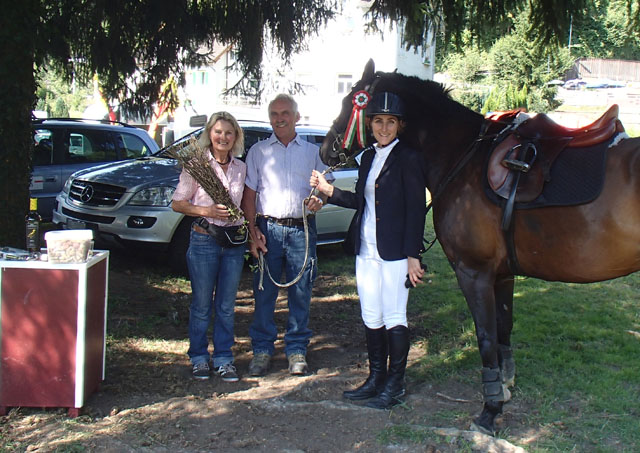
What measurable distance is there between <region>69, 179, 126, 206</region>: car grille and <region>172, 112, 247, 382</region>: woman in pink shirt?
3.41 m

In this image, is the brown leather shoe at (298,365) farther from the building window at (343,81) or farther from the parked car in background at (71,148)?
the building window at (343,81)

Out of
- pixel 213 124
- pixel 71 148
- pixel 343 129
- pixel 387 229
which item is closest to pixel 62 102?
pixel 71 148

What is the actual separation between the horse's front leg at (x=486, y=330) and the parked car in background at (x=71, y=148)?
7.28m

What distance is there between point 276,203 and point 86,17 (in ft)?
11.4

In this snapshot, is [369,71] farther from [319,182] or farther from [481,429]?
[481,429]

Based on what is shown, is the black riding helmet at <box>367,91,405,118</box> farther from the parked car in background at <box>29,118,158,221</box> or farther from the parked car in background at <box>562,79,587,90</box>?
the parked car in background at <box>562,79,587,90</box>

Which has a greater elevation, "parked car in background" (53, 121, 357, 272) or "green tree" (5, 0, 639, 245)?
"green tree" (5, 0, 639, 245)

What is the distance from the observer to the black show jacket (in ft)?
13.0

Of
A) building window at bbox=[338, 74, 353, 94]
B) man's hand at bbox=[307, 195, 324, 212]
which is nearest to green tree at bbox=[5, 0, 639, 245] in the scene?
man's hand at bbox=[307, 195, 324, 212]

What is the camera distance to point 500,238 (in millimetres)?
3807

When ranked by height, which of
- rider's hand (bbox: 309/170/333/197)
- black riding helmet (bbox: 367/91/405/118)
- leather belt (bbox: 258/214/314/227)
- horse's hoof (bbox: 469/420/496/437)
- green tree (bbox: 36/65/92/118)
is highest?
green tree (bbox: 36/65/92/118)

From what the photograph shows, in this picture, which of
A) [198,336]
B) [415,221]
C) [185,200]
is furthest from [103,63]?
[415,221]

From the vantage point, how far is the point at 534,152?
3.72 m

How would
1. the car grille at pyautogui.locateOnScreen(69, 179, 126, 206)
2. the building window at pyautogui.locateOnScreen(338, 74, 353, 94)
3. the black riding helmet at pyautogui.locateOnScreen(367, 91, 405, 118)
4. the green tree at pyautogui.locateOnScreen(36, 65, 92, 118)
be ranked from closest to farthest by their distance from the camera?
the black riding helmet at pyautogui.locateOnScreen(367, 91, 405, 118) → the car grille at pyautogui.locateOnScreen(69, 179, 126, 206) → the building window at pyautogui.locateOnScreen(338, 74, 353, 94) → the green tree at pyautogui.locateOnScreen(36, 65, 92, 118)
